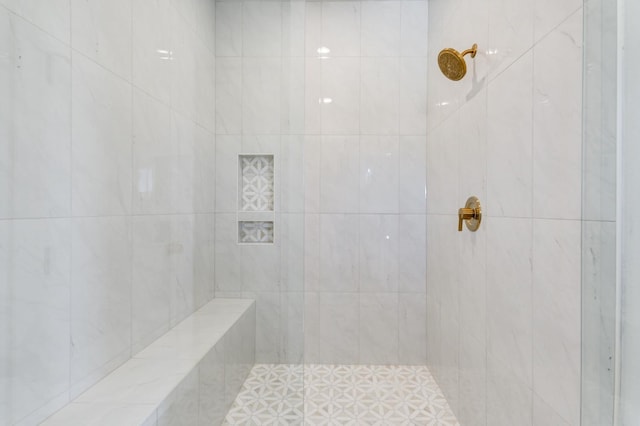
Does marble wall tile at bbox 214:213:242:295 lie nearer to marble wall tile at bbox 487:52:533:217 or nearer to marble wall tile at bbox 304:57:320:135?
marble wall tile at bbox 487:52:533:217

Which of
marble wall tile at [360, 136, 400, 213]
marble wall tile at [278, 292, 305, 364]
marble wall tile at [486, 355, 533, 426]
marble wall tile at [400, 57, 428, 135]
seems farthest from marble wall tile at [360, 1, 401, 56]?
marble wall tile at [486, 355, 533, 426]

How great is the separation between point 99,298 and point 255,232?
50 cm

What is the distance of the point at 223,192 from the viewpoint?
799 mm

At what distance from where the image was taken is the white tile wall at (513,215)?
798 millimetres

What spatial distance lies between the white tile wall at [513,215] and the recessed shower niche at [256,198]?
71 cm

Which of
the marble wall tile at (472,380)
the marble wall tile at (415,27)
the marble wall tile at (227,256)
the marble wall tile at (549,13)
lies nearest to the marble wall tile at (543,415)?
the marble wall tile at (472,380)

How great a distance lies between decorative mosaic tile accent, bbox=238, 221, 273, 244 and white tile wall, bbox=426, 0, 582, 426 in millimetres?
717

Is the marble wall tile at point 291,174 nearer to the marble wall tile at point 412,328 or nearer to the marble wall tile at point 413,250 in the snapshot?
the marble wall tile at point 413,250

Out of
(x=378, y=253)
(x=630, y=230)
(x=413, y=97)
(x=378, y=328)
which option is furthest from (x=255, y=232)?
(x=413, y=97)

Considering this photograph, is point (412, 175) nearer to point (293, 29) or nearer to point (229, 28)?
point (293, 29)

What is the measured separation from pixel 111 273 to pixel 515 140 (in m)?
1.27

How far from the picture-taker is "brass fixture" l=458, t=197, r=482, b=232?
1.31 m

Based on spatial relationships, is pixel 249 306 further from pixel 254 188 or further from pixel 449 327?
pixel 449 327

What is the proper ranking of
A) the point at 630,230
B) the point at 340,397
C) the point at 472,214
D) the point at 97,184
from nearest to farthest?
the point at 630,230 < the point at 97,184 < the point at 472,214 < the point at 340,397
